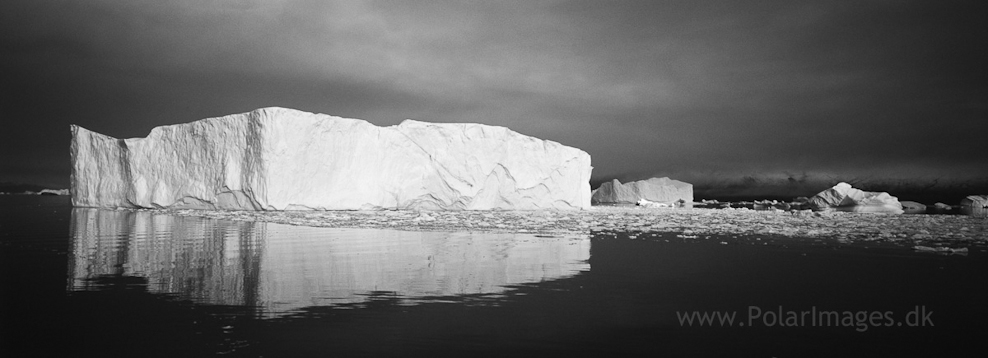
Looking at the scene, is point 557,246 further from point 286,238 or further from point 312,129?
point 312,129

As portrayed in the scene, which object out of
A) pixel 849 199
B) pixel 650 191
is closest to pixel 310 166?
pixel 849 199

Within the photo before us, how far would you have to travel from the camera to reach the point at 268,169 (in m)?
22.5

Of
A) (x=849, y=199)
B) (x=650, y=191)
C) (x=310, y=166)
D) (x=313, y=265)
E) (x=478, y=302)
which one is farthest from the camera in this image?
(x=650, y=191)

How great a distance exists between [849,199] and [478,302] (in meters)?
40.3

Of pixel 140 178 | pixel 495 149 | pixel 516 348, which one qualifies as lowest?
pixel 516 348

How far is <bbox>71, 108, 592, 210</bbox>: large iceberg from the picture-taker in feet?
75.3

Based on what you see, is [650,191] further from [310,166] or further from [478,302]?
[478,302]

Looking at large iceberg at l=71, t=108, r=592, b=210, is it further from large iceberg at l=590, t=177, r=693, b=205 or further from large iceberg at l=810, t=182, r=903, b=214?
large iceberg at l=590, t=177, r=693, b=205

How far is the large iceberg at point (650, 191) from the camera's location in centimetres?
5591

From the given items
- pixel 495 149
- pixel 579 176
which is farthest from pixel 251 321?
pixel 579 176

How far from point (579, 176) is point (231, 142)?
1811 centimetres

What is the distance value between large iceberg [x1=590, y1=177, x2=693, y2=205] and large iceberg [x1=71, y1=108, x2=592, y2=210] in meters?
28.5

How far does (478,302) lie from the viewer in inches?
154

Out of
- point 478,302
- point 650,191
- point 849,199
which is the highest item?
point 650,191
